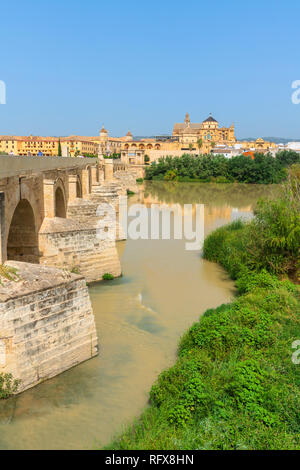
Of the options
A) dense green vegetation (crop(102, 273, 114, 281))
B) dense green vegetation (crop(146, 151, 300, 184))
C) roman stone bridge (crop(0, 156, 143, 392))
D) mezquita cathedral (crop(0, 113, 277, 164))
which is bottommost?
dense green vegetation (crop(102, 273, 114, 281))

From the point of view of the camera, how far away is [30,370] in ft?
20.4

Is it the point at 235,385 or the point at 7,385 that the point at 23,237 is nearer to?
the point at 7,385

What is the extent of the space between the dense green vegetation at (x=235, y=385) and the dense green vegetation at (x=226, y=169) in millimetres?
41615

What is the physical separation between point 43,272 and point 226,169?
47016mm

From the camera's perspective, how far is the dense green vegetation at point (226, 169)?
4966cm

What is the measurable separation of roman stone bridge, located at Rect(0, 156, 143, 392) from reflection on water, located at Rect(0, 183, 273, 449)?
369 mm

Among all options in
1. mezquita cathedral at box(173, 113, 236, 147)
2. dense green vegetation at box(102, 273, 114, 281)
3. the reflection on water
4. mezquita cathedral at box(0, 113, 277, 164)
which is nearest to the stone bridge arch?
the reflection on water

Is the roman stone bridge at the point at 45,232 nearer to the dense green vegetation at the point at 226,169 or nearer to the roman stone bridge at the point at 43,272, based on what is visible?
the roman stone bridge at the point at 43,272

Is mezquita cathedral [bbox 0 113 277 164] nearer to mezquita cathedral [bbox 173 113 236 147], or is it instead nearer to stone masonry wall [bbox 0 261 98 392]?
mezquita cathedral [bbox 173 113 236 147]

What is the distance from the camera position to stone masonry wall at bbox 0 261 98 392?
595 cm

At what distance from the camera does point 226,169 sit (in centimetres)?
5206

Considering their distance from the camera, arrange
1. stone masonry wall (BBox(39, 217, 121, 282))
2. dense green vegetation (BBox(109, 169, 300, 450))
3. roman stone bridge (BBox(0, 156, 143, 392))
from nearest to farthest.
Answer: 1. dense green vegetation (BBox(109, 169, 300, 450))
2. roman stone bridge (BBox(0, 156, 143, 392))
3. stone masonry wall (BBox(39, 217, 121, 282))

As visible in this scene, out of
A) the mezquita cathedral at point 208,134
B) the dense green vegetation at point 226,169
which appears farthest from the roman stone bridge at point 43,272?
the mezquita cathedral at point 208,134

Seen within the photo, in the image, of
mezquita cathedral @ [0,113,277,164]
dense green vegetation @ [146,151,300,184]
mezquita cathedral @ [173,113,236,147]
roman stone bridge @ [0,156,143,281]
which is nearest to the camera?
roman stone bridge @ [0,156,143,281]
